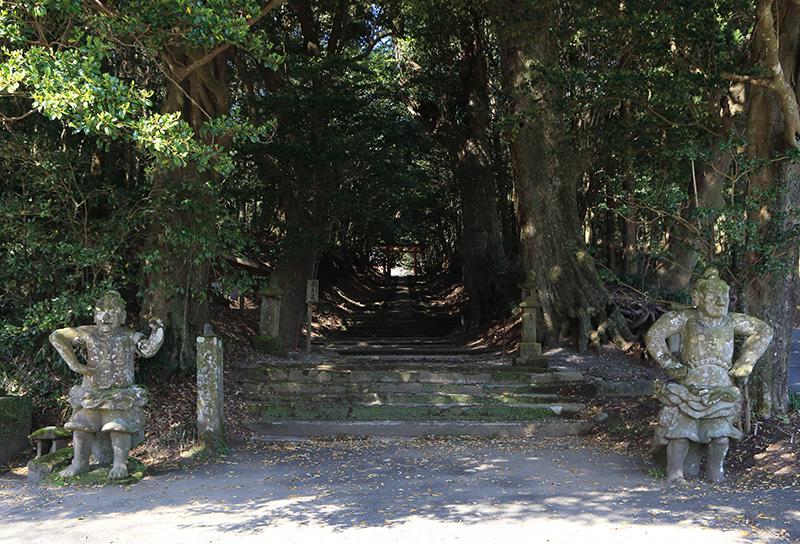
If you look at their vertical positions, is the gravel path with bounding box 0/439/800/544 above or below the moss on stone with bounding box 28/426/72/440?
below

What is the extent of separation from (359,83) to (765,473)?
10.3 meters

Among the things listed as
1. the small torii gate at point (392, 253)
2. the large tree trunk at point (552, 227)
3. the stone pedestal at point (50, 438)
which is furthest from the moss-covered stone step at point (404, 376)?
the small torii gate at point (392, 253)

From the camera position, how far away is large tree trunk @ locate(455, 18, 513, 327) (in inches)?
758

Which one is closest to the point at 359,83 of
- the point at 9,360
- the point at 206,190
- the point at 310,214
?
the point at 310,214

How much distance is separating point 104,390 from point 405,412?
4.29 metres

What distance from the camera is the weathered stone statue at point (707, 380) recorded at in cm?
638

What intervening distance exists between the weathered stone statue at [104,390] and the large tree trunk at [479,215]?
13.3m

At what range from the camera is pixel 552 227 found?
1377 cm

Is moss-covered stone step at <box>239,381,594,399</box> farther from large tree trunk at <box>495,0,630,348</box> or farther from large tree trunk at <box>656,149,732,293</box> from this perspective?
large tree trunk at <box>495,0,630,348</box>

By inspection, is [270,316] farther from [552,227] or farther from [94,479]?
[94,479]

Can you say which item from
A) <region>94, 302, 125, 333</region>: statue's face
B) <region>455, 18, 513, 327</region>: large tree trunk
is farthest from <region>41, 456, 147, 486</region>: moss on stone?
<region>455, 18, 513, 327</region>: large tree trunk

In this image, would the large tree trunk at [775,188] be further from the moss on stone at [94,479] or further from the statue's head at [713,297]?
the moss on stone at [94,479]

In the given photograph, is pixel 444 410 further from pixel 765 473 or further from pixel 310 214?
pixel 310 214

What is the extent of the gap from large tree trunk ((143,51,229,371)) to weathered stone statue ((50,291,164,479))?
2026 mm
